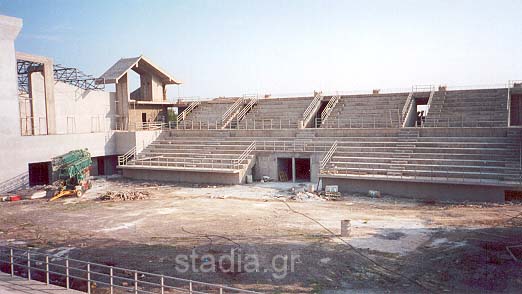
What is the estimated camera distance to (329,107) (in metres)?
36.2

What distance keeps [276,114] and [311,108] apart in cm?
303

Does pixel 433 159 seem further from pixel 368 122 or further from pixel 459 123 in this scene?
pixel 368 122

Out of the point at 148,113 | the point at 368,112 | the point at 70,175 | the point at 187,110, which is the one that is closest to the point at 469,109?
the point at 368,112

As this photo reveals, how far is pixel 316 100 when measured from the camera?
1469 inches

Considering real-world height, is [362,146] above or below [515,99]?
below

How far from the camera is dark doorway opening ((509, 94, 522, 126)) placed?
103 ft

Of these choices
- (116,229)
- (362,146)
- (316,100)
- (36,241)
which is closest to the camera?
(36,241)

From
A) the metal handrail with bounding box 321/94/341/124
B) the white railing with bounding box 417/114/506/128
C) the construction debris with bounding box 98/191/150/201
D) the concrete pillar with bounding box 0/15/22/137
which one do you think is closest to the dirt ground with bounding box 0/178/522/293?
the construction debris with bounding box 98/191/150/201

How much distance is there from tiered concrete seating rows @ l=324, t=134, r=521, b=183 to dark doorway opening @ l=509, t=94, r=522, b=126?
26.5 feet

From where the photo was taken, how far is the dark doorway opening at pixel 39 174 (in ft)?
98.7

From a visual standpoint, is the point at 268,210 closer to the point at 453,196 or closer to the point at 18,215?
the point at 453,196

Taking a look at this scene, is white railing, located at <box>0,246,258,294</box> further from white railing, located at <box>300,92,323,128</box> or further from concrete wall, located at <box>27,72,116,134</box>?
white railing, located at <box>300,92,323,128</box>

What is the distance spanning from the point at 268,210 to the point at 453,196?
924 cm

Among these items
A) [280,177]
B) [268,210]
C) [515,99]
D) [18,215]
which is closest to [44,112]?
[18,215]
